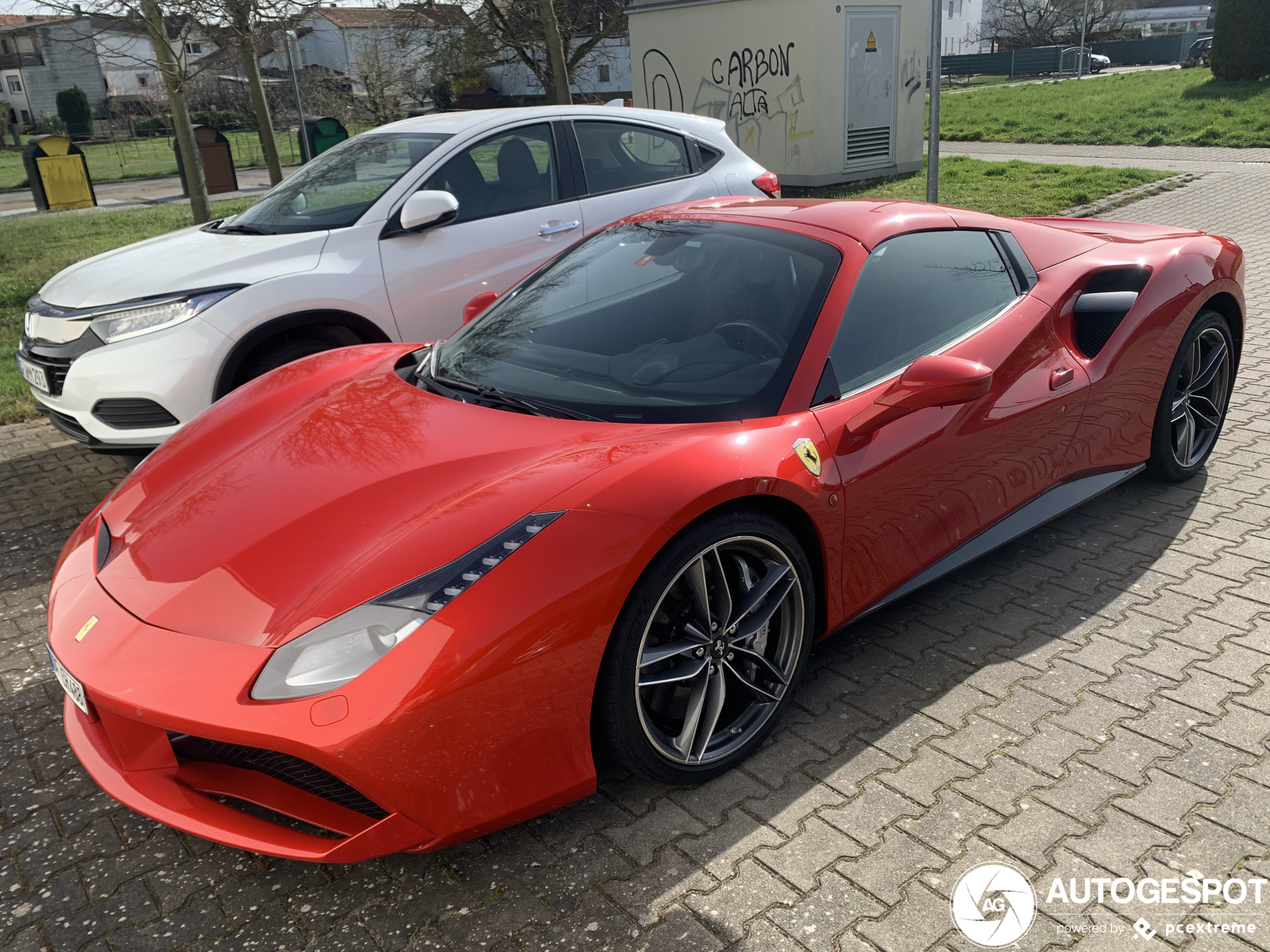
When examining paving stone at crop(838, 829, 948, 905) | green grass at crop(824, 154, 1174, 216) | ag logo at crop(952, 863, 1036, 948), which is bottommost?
ag logo at crop(952, 863, 1036, 948)

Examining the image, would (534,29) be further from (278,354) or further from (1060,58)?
(1060,58)

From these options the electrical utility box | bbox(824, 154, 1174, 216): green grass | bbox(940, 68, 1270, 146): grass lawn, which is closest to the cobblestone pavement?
bbox(824, 154, 1174, 216): green grass

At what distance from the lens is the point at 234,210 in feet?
47.5

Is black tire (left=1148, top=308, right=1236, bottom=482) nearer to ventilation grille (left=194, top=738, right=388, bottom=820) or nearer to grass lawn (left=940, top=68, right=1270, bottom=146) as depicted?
ventilation grille (left=194, top=738, right=388, bottom=820)

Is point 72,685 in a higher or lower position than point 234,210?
lower

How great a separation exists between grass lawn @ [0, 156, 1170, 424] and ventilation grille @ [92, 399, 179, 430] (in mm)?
4872

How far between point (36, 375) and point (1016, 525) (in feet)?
14.9

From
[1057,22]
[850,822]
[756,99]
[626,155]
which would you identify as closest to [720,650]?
[850,822]

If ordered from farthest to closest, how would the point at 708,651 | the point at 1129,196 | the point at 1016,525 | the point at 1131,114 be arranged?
the point at 1131,114, the point at 1129,196, the point at 1016,525, the point at 708,651

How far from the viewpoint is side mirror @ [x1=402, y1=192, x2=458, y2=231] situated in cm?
512

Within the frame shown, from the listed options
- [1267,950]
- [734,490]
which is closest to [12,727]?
[734,490]

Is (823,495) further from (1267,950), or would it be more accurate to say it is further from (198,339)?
(198,339)

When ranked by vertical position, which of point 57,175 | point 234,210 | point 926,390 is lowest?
point 234,210

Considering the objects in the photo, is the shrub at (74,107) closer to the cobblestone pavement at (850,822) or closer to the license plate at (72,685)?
the license plate at (72,685)
